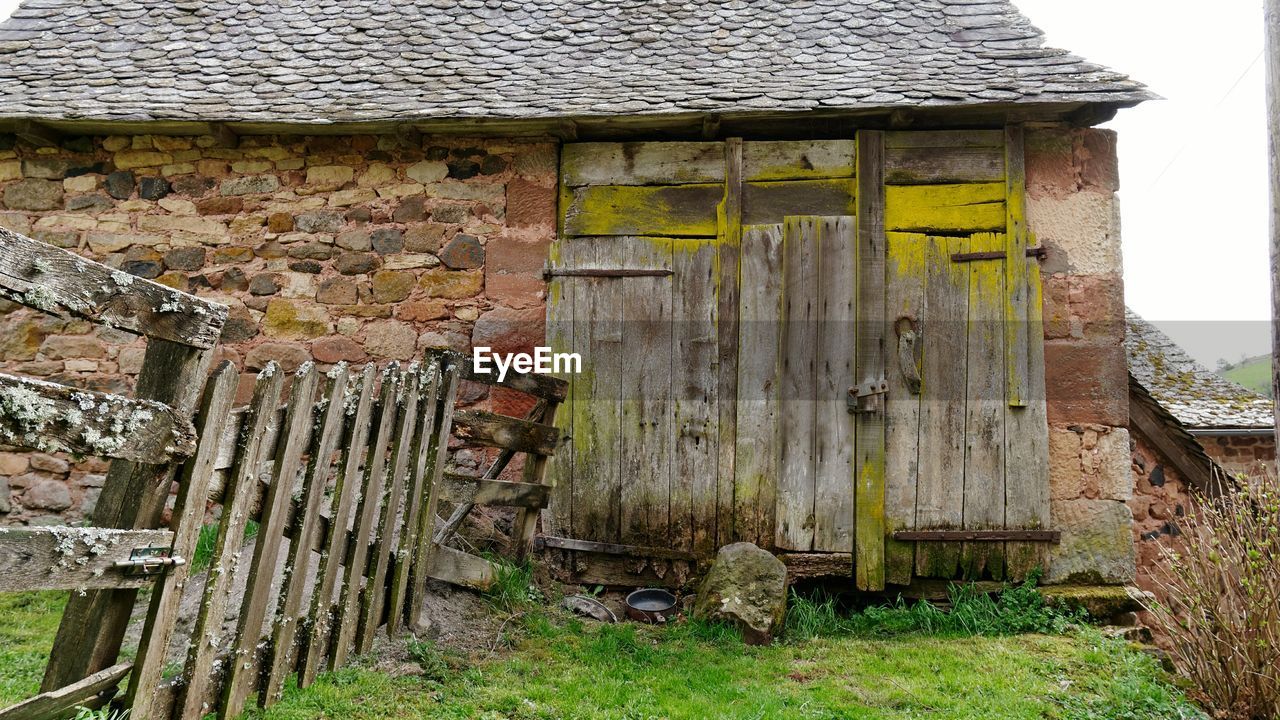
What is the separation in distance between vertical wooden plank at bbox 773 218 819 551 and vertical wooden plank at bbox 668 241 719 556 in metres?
0.40

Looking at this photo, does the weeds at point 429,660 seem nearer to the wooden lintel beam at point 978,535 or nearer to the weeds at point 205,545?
the weeds at point 205,545

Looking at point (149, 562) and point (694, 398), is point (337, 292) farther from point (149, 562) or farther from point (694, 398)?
point (149, 562)

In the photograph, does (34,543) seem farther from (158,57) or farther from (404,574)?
(158,57)

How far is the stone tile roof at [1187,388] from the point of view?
10570mm

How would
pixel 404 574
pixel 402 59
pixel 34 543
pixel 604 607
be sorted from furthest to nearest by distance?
pixel 402 59, pixel 604 607, pixel 404 574, pixel 34 543

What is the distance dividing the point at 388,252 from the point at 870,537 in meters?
3.38

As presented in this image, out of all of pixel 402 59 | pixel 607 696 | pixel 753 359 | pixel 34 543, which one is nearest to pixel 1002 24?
pixel 753 359

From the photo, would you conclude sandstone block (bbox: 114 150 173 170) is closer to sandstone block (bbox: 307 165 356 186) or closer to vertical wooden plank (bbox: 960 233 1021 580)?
sandstone block (bbox: 307 165 356 186)

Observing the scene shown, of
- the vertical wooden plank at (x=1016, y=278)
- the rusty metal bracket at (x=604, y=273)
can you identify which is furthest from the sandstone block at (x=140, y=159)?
the vertical wooden plank at (x=1016, y=278)

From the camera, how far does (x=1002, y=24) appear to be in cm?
548

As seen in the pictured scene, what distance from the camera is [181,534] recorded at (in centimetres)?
223

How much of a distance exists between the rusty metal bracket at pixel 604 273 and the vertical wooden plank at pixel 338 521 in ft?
7.09

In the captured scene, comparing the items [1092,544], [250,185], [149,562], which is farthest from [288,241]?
[1092,544]

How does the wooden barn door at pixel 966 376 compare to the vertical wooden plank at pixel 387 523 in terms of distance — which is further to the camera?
the wooden barn door at pixel 966 376
